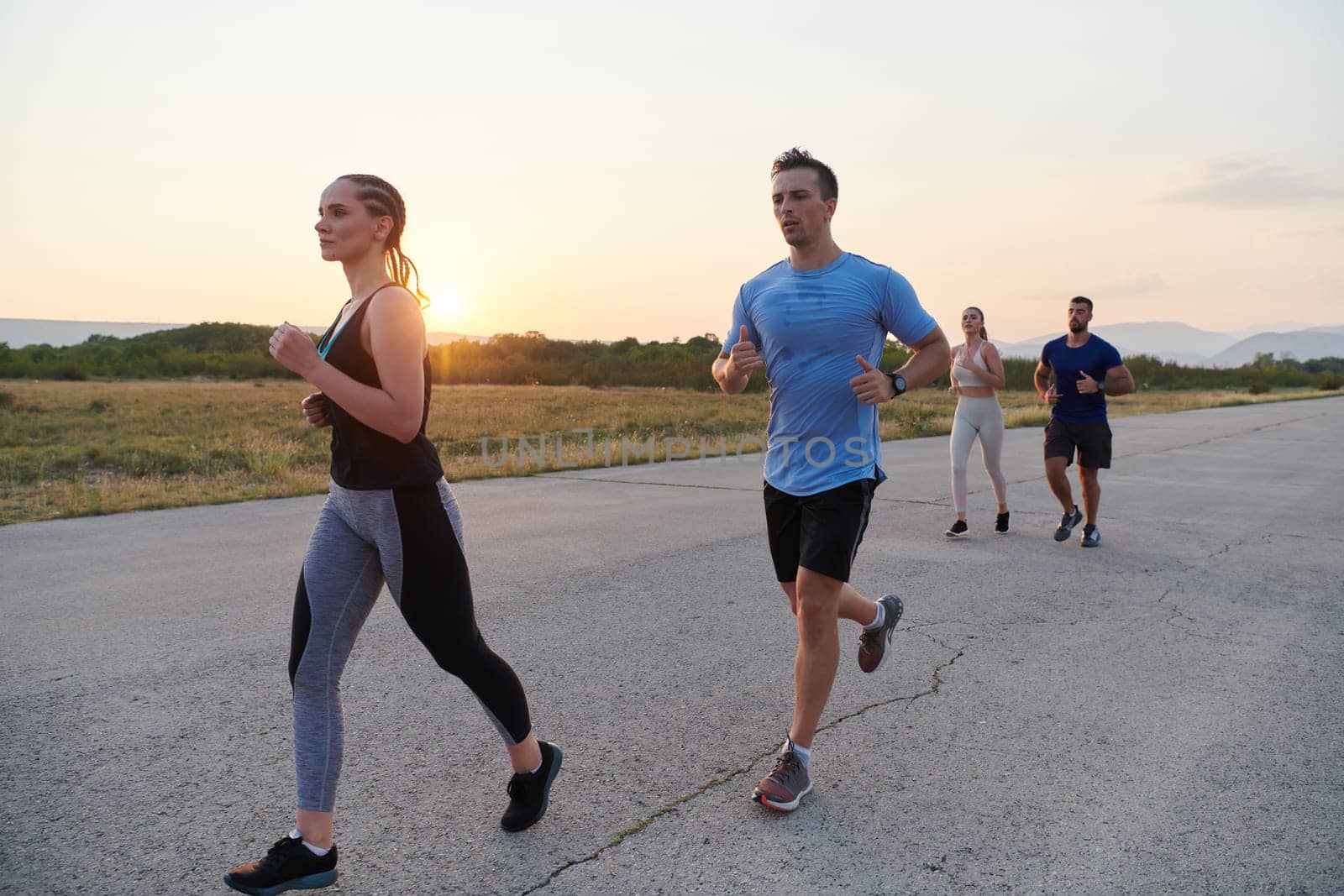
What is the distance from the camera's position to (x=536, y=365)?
70.2 metres

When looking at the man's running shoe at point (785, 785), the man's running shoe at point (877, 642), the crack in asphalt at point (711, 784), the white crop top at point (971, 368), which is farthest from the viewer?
the white crop top at point (971, 368)

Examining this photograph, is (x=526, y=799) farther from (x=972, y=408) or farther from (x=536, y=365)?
(x=536, y=365)

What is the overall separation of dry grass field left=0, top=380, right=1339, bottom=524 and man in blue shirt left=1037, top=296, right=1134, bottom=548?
777cm

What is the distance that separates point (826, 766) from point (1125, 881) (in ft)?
3.66

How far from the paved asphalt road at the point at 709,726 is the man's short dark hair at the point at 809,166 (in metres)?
2.07

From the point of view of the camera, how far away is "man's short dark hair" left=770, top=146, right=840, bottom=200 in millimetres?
3551

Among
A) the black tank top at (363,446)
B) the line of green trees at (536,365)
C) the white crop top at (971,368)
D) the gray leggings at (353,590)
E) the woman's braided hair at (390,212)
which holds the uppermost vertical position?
the line of green trees at (536,365)

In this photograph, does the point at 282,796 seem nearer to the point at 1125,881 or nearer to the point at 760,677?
the point at 760,677

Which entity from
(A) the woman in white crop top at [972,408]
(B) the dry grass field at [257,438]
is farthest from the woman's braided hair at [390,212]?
(B) the dry grass field at [257,438]

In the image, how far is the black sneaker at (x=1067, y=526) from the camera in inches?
326

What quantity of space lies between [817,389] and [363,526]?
1.58 meters

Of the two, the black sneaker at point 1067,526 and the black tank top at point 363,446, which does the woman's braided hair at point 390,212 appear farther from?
the black sneaker at point 1067,526

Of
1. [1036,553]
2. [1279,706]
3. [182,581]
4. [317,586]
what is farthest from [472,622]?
[1036,553]

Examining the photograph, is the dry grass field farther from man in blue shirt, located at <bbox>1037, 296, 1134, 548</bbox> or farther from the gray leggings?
the gray leggings
